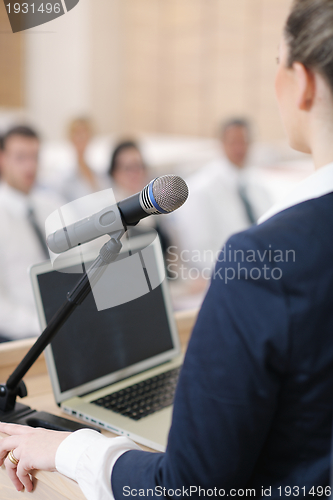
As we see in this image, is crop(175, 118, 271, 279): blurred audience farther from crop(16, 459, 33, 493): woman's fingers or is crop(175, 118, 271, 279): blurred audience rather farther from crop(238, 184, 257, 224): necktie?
crop(16, 459, 33, 493): woman's fingers

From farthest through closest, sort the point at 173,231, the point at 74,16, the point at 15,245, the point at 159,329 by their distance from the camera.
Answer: the point at 74,16 → the point at 173,231 → the point at 15,245 → the point at 159,329

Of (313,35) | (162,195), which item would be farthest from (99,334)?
(313,35)

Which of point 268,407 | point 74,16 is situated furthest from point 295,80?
point 74,16

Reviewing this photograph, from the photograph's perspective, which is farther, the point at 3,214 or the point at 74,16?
the point at 74,16

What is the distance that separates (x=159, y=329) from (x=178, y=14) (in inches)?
214

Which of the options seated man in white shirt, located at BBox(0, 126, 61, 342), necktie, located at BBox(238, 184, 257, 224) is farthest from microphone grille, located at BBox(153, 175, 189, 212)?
necktie, located at BBox(238, 184, 257, 224)

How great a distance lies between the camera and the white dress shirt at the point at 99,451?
0.53 m

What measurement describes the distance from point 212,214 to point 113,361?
2066mm

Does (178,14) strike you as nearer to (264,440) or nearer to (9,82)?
(9,82)

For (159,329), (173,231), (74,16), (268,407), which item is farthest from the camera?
(74,16)

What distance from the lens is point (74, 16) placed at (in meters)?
5.49

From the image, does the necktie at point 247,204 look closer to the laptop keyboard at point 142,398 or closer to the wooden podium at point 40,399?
the wooden podium at point 40,399

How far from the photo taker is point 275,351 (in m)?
0.46

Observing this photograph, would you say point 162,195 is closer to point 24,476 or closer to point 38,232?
point 24,476
